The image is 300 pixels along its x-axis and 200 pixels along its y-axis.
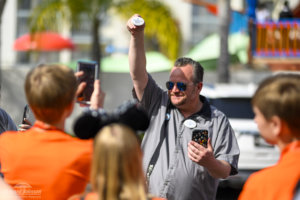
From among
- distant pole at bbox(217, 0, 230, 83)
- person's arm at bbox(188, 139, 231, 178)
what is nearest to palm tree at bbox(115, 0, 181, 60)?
distant pole at bbox(217, 0, 230, 83)

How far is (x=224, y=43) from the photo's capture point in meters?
17.0

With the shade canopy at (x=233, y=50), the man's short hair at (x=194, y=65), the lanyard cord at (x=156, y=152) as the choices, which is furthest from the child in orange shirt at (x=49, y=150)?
Result: the shade canopy at (x=233, y=50)

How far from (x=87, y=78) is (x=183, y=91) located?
0.91 m

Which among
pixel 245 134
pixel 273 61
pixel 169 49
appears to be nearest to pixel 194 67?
pixel 245 134

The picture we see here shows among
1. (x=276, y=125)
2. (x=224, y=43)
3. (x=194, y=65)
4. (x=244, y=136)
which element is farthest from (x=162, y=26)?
(x=276, y=125)

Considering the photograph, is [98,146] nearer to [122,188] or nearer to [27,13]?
[122,188]

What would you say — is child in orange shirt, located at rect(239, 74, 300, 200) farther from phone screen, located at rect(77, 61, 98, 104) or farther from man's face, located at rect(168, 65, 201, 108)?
man's face, located at rect(168, 65, 201, 108)

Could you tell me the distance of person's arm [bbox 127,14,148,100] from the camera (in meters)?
3.83

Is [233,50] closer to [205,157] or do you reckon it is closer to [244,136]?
[244,136]

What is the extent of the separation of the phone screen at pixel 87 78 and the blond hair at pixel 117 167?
0.87 meters

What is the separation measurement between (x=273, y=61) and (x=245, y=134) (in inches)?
328

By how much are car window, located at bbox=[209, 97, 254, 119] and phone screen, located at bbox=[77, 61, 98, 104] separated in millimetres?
Result: 6075

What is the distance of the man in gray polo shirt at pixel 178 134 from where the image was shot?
150 inches

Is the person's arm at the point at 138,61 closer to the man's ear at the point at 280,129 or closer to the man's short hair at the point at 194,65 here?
the man's short hair at the point at 194,65
